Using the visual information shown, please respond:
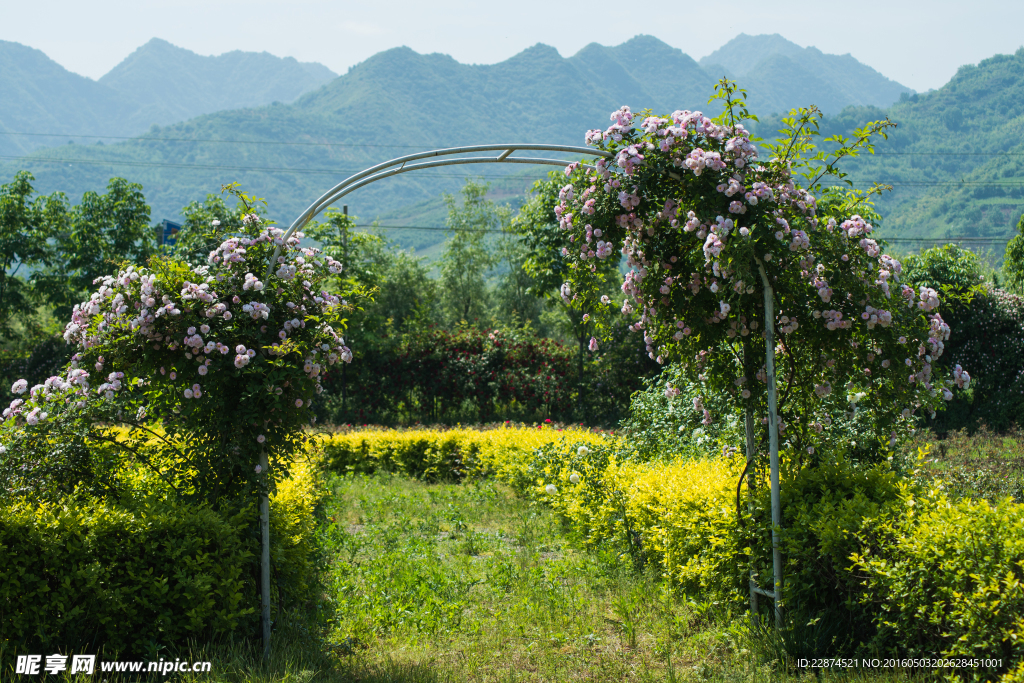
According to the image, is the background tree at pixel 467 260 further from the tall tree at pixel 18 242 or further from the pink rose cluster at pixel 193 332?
the pink rose cluster at pixel 193 332

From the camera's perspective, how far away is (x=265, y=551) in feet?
13.5

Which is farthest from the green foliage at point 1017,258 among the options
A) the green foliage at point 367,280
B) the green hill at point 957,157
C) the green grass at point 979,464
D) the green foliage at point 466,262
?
the green hill at point 957,157

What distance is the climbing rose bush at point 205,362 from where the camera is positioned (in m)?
4.04

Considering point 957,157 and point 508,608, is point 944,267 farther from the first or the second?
point 957,157

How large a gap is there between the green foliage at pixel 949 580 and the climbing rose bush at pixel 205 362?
3.16 meters

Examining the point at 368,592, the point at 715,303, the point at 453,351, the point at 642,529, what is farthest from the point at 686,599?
the point at 453,351

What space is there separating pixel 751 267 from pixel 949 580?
5.96ft

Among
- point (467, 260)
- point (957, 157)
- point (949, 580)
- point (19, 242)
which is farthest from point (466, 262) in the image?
point (957, 157)

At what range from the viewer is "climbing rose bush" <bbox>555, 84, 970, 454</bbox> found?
3842 mm

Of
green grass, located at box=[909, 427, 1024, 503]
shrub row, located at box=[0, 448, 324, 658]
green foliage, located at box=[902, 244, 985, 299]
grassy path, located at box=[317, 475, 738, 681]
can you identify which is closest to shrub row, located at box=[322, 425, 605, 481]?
grassy path, located at box=[317, 475, 738, 681]

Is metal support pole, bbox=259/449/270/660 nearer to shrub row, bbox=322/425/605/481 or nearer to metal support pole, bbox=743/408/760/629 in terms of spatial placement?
metal support pole, bbox=743/408/760/629

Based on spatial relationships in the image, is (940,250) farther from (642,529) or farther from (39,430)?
(39,430)

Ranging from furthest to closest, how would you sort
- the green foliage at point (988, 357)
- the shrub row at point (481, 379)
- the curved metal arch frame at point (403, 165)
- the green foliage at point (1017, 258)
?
the green foliage at point (1017, 258)
the shrub row at point (481, 379)
the green foliage at point (988, 357)
the curved metal arch frame at point (403, 165)

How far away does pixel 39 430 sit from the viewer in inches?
164
